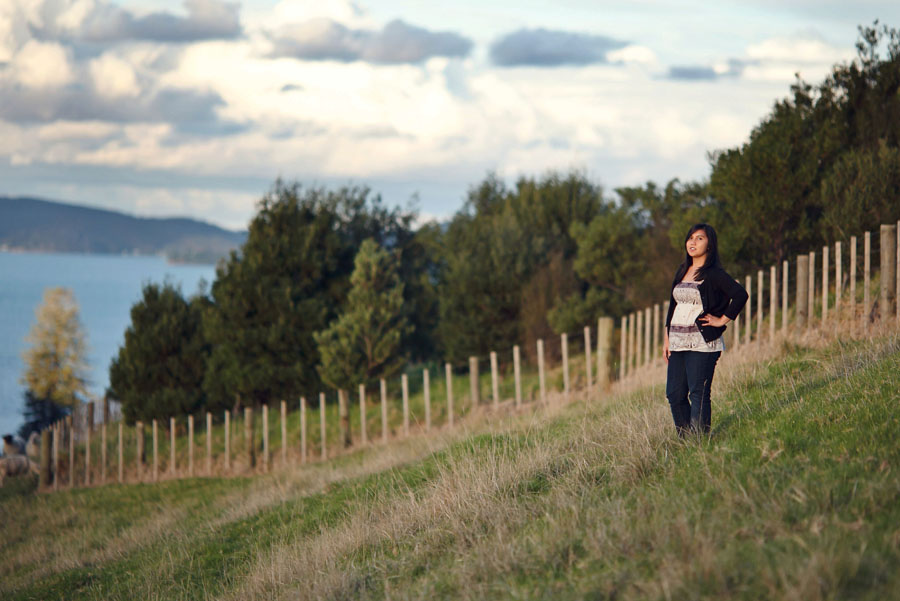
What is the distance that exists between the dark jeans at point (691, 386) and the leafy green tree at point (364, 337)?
15085mm

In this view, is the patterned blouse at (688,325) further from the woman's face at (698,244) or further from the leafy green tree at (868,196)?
the leafy green tree at (868,196)

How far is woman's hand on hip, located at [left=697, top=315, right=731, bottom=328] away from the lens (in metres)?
6.06

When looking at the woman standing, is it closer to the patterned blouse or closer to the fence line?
the patterned blouse

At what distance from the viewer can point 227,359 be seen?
83.6ft

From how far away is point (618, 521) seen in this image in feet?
15.7

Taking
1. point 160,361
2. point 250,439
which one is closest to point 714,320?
point 250,439

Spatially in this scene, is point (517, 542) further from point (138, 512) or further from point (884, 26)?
point (884, 26)

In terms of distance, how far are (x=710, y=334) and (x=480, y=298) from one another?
80.5 ft

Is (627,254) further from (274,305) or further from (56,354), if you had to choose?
(56,354)

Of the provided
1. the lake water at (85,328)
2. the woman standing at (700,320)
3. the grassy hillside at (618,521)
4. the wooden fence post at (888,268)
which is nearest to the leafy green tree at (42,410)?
the lake water at (85,328)

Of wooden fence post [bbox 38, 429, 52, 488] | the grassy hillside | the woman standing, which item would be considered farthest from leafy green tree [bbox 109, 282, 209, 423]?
the woman standing

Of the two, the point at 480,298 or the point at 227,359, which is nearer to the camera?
the point at 227,359

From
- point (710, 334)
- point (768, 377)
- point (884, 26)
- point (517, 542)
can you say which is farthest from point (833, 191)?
point (517, 542)

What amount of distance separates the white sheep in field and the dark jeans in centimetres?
2164
